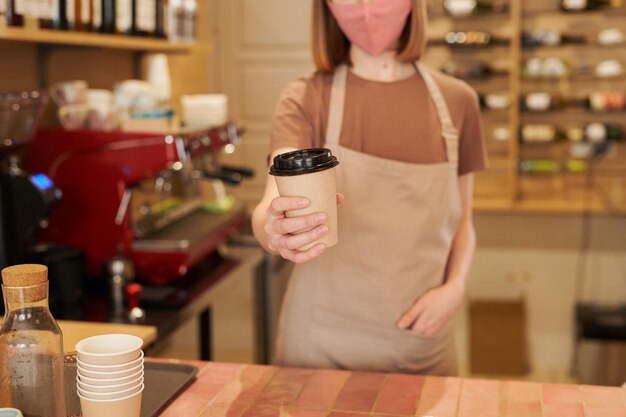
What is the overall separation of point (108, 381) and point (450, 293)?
907mm

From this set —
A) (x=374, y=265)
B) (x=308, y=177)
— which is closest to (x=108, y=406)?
(x=308, y=177)

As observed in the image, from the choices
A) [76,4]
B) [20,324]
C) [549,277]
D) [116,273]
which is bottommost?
[549,277]

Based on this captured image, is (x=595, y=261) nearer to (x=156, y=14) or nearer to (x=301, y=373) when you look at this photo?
(x=156, y=14)

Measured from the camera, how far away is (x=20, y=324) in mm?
1125

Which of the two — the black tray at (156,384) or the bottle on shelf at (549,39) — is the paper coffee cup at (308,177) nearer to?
the black tray at (156,384)

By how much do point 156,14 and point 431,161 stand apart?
5.54 ft

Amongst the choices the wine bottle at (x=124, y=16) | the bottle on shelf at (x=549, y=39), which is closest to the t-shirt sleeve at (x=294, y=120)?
the wine bottle at (x=124, y=16)

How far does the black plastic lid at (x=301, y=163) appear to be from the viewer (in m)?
1.24

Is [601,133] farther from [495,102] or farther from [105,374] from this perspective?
[105,374]

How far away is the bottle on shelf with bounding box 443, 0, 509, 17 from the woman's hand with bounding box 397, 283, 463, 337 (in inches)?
114

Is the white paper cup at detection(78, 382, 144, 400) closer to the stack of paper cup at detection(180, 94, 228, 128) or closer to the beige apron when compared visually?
the beige apron

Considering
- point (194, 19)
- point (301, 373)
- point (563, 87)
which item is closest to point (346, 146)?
point (301, 373)

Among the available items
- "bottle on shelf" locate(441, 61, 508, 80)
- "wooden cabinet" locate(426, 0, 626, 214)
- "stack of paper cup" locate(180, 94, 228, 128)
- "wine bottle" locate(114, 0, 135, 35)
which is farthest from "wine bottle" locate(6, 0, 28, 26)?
"wooden cabinet" locate(426, 0, 626, 214)

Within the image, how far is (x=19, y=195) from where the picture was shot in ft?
7.14
